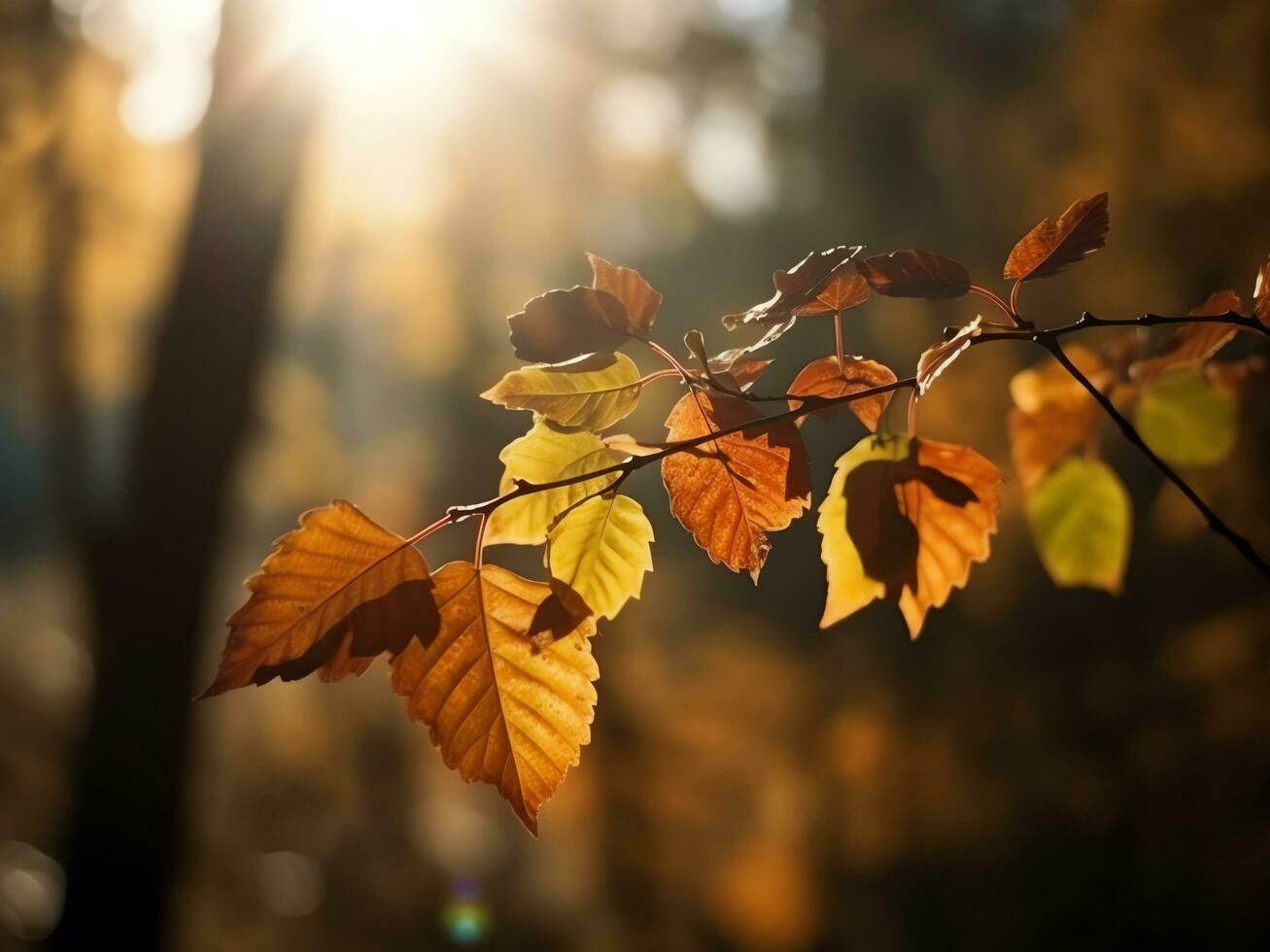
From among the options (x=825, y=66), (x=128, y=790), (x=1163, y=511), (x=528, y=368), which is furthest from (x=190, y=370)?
(x=825, y=66)

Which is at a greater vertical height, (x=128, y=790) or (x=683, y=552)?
(x=683, y=552)

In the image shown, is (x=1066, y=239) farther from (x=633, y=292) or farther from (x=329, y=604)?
(x=329, y=604)

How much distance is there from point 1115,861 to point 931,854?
1175 millimetres

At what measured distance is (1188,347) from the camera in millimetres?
808

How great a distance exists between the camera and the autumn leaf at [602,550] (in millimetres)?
628

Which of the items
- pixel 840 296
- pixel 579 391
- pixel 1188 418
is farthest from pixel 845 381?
pixel 1188 418

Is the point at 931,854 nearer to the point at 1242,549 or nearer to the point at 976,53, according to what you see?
the point at 976,53

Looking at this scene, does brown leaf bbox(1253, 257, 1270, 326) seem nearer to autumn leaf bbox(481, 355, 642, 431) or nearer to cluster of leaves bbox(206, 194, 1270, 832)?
cluster of leaves bbox(206, 194, 1270, 832)

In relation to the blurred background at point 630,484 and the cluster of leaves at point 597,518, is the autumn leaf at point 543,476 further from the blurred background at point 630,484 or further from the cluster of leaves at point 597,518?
the blurred background at point 630,484

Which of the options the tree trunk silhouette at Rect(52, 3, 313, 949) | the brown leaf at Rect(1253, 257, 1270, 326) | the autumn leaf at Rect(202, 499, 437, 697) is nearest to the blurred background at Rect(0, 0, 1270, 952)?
the tree trunk silhouette at Rect(52, 3, 313, 949)

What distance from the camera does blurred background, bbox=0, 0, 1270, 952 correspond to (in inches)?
121

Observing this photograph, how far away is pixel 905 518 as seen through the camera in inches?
23.7

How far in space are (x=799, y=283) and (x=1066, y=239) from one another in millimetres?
166

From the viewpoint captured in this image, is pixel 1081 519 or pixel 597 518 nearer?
pixel 597 518
